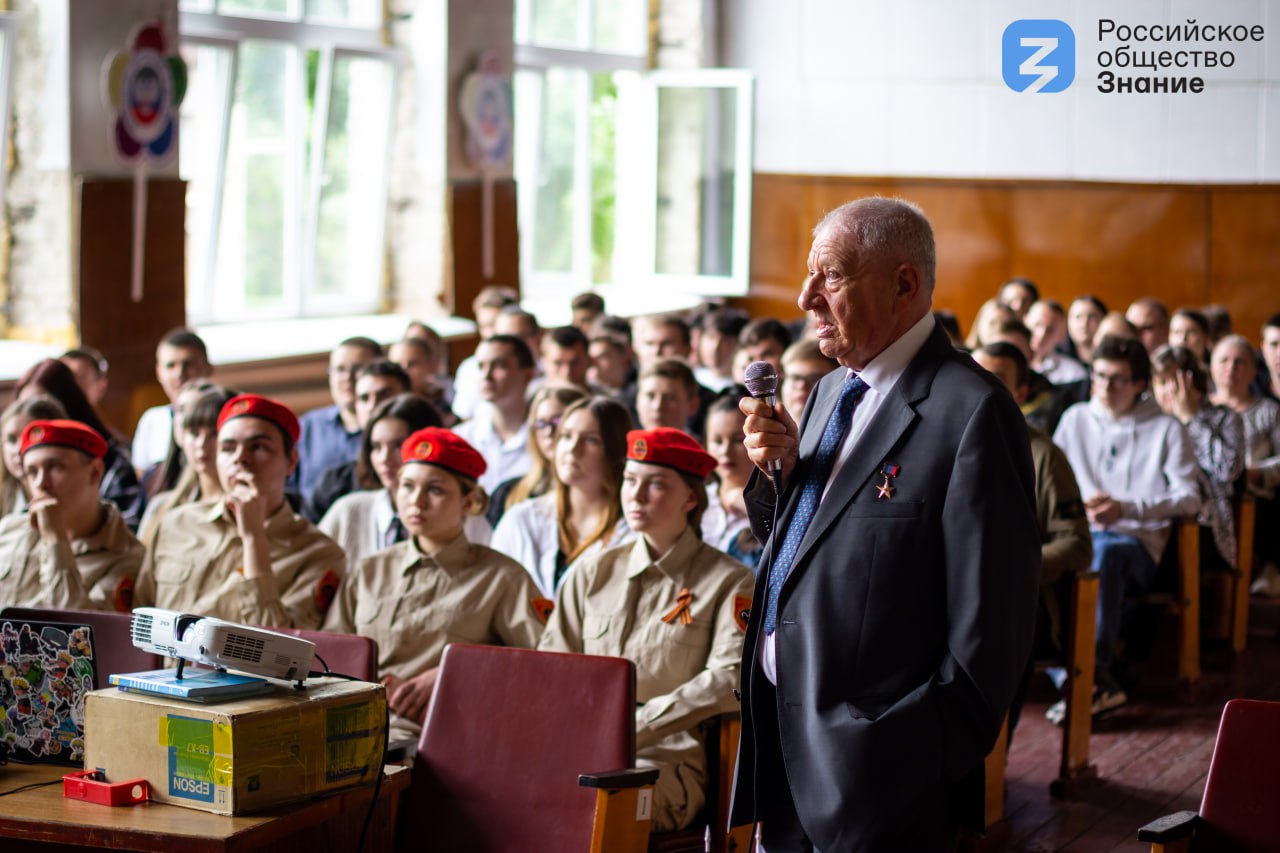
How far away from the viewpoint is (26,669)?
2.79 metres

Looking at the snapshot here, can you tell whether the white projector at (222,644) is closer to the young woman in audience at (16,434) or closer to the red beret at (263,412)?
the red beret at (263,412)

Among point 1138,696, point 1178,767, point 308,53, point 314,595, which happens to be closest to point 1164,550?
point 1138,696

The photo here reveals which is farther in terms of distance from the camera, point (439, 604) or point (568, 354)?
point (568, 354)

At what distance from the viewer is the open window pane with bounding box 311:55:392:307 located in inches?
393

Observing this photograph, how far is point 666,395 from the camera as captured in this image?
528cm

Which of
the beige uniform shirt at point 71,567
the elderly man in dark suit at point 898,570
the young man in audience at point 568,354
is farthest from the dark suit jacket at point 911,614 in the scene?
the young man in audience at point 568,354

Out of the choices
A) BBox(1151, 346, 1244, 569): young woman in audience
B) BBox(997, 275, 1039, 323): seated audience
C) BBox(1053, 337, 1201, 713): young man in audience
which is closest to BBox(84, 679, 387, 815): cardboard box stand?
BBox(1053, 337, 1201, 713): young man in audience

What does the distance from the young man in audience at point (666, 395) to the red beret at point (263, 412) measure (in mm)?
1578

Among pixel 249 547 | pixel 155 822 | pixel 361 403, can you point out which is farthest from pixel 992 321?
pixel 155 822

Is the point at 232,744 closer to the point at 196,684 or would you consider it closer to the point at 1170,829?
the point at 196,684

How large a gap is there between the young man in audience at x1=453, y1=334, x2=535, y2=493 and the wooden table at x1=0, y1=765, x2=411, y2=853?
3116 millimetres

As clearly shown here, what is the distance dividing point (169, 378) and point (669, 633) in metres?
3.42

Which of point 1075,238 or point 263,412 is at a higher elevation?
point 1075,238

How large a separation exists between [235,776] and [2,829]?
16.0 inches
